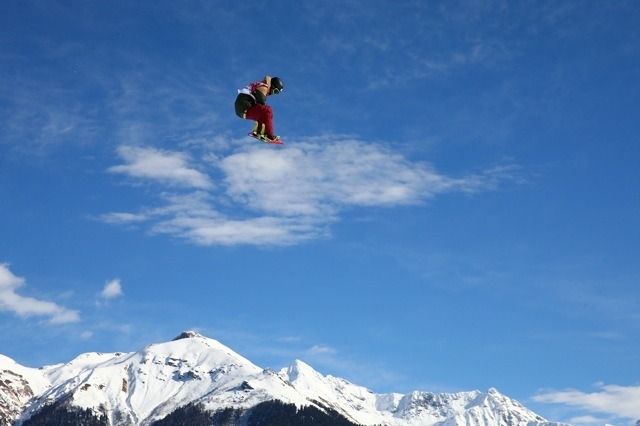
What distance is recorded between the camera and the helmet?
114 feet

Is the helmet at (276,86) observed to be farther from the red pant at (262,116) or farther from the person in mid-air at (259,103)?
the red pant at (262,116)

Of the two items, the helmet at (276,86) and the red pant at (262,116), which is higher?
the helmet at (276,86)

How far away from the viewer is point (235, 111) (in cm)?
3444

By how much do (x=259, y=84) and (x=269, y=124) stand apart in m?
2.00

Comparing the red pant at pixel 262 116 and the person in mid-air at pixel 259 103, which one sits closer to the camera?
the person in mid-air at pixel 259 103

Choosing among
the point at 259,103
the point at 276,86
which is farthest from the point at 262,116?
the point at 276,86

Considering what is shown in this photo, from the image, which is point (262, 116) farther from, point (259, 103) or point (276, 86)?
point (276, 86)

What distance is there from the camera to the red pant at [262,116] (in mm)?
35062

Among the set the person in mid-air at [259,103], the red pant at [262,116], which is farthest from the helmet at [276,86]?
the red pant at [262,116]

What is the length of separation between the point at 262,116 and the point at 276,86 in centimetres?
161

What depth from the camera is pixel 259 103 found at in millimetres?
34844

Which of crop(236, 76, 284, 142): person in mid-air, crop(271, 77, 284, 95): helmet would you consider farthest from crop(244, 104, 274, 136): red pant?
crop(271, 77, 284, 95): helmet

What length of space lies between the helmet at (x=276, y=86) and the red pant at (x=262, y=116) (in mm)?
896

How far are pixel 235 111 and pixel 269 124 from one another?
6.54 ft
